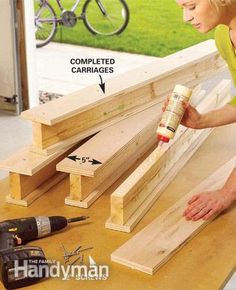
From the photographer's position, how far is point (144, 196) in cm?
208

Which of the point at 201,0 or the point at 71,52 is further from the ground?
the point at 201,0

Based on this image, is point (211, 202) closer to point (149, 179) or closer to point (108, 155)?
point (149, 179)

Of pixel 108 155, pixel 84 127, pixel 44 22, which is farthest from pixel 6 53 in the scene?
pixel 108 155

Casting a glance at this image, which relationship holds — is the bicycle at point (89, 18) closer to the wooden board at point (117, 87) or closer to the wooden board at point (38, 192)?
the wooden board at point (117, 87)

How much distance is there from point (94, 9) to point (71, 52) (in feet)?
1.95

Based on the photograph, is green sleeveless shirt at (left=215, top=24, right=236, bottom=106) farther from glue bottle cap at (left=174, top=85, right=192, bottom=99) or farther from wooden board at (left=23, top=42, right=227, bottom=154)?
wooden board at (left=23, top=42, right=227, bottom=154)

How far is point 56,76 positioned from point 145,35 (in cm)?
157

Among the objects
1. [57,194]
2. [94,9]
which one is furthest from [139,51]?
[57,194]

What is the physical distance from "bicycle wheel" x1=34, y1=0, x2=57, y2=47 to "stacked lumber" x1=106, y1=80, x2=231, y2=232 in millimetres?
4647

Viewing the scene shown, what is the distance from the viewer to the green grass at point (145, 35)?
7.48 metres

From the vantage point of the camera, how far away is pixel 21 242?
182cm

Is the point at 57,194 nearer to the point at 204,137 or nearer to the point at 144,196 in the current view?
A: the point at 144,196

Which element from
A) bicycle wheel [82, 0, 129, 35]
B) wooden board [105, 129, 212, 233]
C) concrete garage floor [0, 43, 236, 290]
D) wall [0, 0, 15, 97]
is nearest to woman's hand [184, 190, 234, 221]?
wooden board [105, 129, 212, 233]

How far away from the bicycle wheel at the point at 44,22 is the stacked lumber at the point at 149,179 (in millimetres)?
4647
